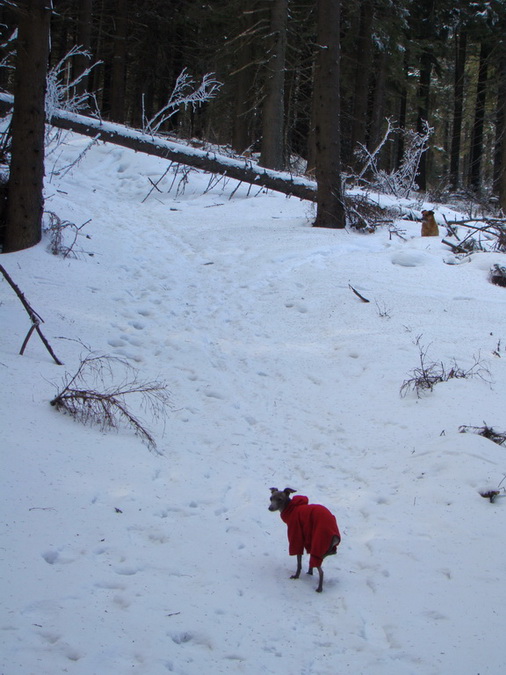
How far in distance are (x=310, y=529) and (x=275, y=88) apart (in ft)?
50.0

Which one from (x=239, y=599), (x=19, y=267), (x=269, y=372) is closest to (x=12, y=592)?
(x=239, y=599)

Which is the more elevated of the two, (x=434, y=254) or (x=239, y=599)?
(x=434, y=254)

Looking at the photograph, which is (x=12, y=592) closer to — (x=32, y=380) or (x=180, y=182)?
(x=32, y=380)

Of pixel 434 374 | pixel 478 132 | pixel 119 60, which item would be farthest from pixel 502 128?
pixel 434 374

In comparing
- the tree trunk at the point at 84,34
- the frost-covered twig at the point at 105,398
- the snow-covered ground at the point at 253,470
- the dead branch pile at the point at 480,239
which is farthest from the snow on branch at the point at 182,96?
the frost-covered twig at the point at 105,398

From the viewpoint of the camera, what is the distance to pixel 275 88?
16.7 meters

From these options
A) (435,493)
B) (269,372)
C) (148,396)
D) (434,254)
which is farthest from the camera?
(434,254)

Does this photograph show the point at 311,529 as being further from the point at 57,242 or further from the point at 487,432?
the point at 57,242

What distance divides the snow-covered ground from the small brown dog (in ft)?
4.34

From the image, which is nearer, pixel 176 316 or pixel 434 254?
pixel 176 316

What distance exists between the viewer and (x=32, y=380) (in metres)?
5.63

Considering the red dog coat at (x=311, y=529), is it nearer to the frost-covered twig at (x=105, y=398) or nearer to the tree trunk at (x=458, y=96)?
the frost-covered twig at (x=105, y=398)

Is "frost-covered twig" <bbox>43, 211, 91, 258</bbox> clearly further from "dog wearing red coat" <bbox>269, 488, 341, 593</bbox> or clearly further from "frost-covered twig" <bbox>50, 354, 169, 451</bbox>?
"dog wearing red coat" <bbox>269, 488, 341, 593</bbox>

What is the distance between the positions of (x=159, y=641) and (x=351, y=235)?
981cm
